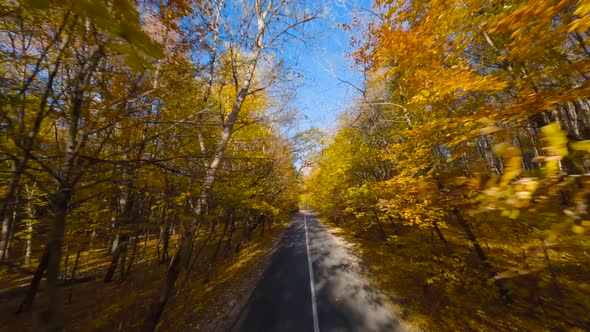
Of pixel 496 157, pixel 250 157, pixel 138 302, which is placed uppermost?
pixel 250 157

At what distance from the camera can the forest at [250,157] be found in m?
1.42

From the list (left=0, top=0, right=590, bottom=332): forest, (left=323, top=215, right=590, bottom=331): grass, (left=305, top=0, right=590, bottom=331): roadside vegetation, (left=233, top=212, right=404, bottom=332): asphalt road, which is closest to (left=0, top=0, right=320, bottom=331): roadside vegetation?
(left=0, top=0, right=590, bottom=332): forest

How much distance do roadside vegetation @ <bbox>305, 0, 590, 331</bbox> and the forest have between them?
0.03 m

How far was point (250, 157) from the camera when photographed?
13.5 feet

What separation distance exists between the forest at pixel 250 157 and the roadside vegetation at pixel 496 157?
0.03 m

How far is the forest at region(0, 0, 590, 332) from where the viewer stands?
1.42 metres

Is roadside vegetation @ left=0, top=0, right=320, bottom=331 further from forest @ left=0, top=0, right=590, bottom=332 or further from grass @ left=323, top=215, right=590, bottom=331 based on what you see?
grass @ left=323, top=215, right=590, bottom=331

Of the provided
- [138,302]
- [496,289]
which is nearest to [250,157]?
[138,302]

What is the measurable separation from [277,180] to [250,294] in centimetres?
663

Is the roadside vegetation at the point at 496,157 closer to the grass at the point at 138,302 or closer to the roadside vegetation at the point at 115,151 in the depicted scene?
the roadside vegetation at the point at 115,151

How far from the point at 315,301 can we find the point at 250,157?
5.73 metres

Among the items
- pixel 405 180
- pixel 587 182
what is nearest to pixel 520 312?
pixel 405 180

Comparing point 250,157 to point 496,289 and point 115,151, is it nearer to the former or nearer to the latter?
point 115,151

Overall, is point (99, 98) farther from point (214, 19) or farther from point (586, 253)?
point (586, 253)
